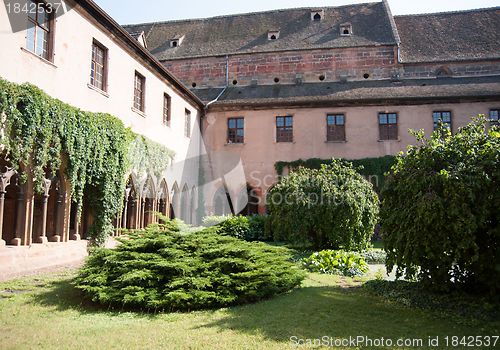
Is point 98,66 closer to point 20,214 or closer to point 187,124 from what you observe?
point 20,214

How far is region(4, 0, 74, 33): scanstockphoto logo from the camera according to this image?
8.66 m

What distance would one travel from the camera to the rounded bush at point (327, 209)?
12.1 metres

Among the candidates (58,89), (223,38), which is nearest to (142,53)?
(58,89)

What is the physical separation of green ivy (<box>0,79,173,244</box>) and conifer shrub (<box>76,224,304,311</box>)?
Result: 294 cm

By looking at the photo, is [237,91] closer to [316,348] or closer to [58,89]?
[58,89]

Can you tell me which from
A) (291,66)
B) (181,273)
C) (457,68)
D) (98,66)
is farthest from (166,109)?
(457,68)

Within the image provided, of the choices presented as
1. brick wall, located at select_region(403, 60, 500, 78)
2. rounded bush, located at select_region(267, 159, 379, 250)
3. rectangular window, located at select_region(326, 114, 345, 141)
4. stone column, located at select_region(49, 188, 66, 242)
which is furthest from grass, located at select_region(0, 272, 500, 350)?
brick wall, located at select_region(403, 60, 500, 78)

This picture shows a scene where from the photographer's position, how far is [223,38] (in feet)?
82.2

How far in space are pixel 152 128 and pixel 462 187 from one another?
39.3 ft

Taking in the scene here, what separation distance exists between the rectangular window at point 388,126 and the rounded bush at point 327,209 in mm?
7798

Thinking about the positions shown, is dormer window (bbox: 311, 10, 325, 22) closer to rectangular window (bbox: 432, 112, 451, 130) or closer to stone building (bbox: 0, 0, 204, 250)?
rectangular window (bbox: 432, 112, 451, 130)

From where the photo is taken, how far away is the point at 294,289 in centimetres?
760

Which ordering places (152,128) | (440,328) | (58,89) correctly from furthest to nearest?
(152,128) < (58,89) < (440,328)

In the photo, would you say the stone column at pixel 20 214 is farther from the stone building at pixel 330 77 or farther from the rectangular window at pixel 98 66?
the stone building at pixel 330 77
